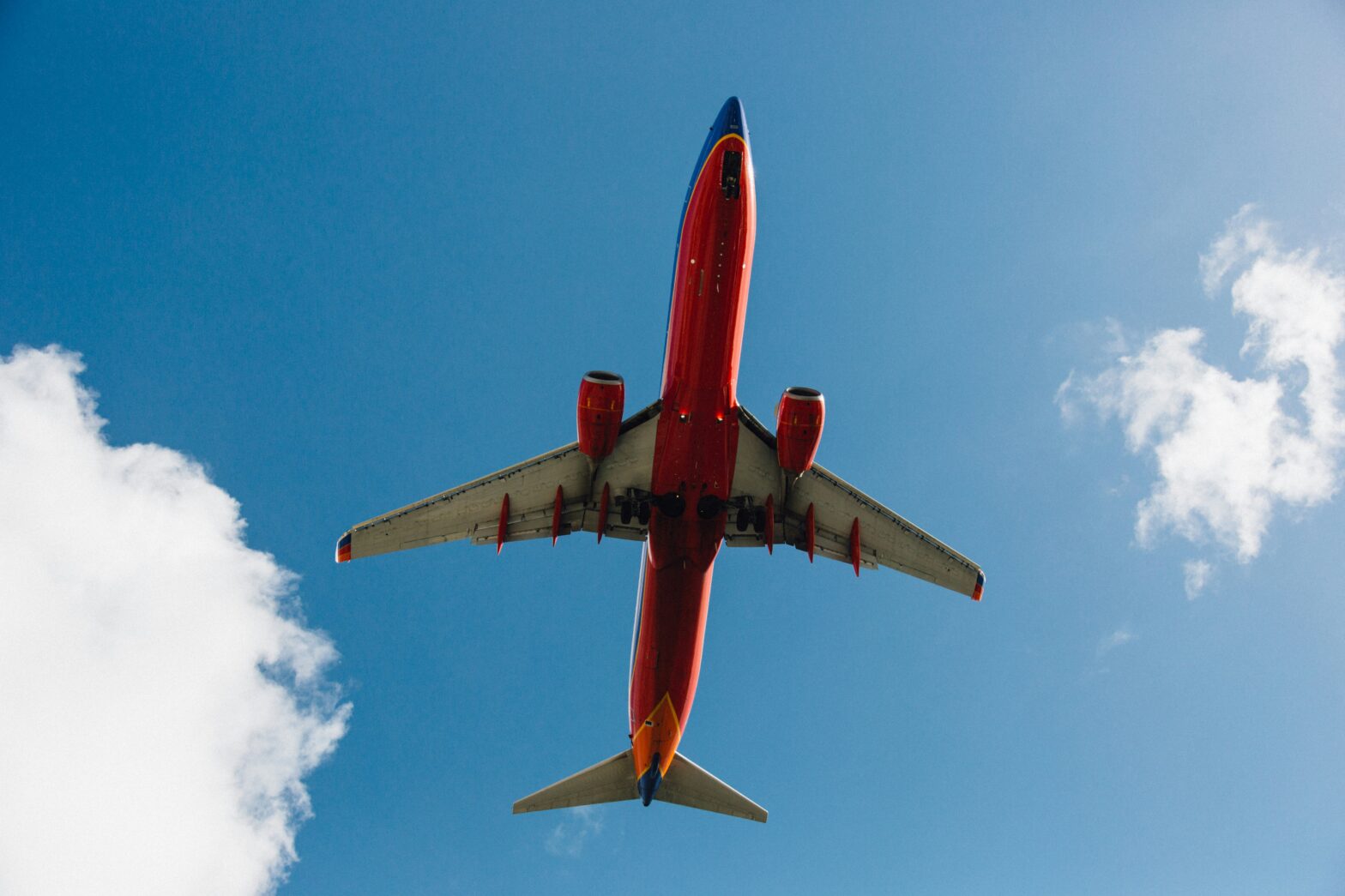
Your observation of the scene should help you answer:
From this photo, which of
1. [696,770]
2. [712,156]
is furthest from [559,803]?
[712,156]

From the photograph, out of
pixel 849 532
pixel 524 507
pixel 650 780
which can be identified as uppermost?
pixel 849 532

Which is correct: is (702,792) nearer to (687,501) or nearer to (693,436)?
(687,501)

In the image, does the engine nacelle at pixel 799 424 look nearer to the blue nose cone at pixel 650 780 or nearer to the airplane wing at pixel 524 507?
the airplane wing at pixel 524 507

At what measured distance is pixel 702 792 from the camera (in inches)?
1307

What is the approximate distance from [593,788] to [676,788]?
3298 mm

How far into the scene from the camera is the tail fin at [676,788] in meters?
32.8

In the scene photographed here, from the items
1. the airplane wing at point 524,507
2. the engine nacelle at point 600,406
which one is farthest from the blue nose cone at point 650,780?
the engine nacelle at point 600,406

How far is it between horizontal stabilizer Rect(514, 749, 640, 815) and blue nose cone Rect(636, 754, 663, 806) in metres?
3.00

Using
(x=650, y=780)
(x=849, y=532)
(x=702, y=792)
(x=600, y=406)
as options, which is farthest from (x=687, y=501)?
(x=702, y=792)

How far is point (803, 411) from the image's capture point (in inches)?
1011

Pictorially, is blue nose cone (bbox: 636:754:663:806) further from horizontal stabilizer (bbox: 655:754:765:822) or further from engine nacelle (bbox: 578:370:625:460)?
engine nacelle (bbox: 578:370:625:460)

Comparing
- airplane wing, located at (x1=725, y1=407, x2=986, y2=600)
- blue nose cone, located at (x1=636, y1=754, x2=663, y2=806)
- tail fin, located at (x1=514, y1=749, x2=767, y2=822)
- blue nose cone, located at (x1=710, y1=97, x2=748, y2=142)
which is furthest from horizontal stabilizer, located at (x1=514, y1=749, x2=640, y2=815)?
blue nose cone, located at (x1=710, y1=97, x2=748, y2=142)

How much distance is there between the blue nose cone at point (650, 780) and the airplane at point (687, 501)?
2.3 inches

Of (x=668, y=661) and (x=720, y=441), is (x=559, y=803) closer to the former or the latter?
(x=668, y=661)
